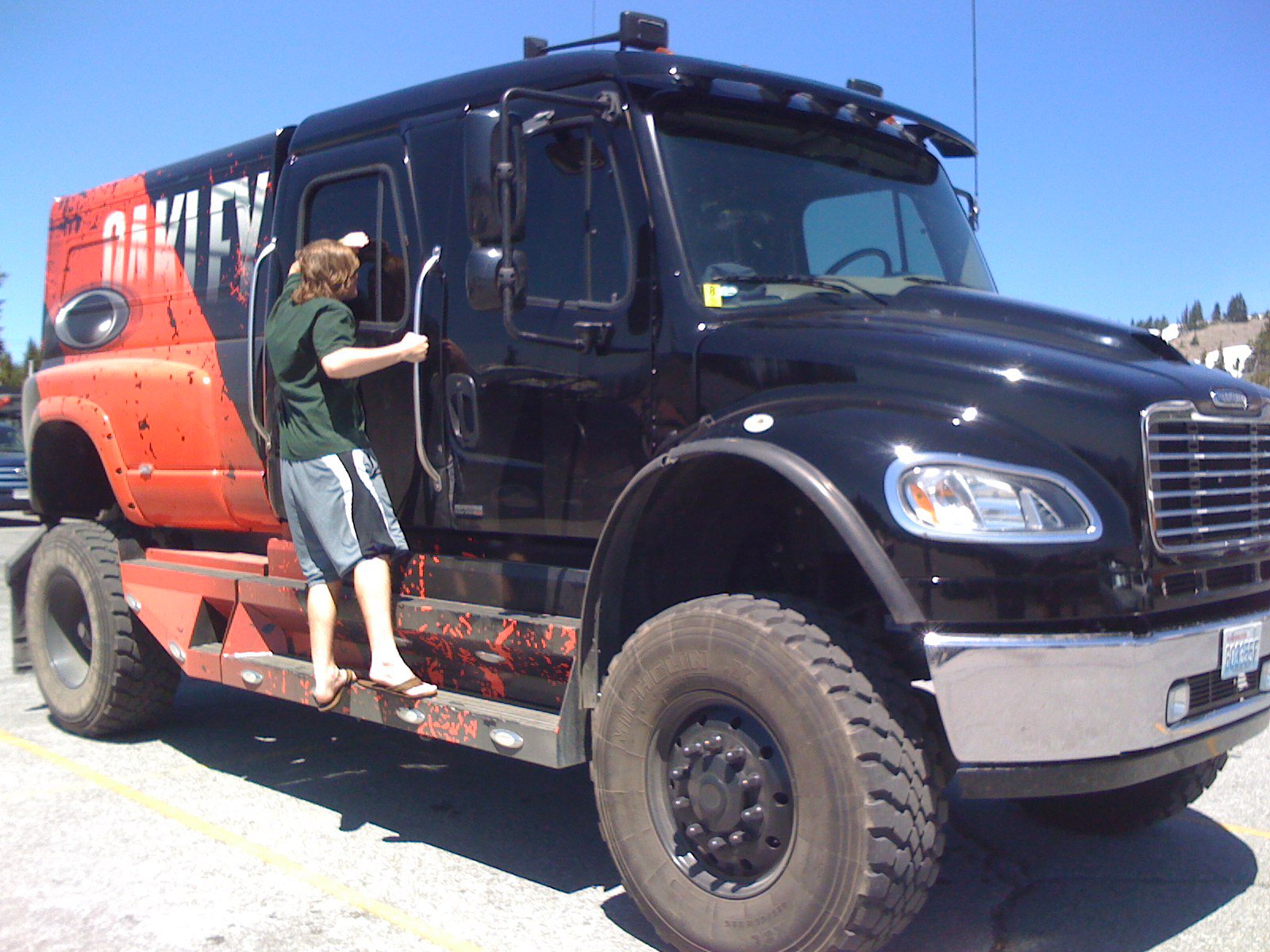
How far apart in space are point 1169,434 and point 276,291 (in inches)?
144

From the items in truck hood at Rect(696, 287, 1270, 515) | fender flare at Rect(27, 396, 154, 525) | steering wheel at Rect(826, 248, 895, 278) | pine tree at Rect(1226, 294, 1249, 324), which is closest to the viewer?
truck hood at Rect(696, 287, 1270, 515)

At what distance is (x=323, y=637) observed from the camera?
4.73 meters

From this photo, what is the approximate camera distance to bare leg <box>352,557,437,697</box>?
444cm

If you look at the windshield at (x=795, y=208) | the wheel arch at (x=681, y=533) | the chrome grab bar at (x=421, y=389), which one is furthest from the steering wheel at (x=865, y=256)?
the chrome grab bar at (x=421, y=389)

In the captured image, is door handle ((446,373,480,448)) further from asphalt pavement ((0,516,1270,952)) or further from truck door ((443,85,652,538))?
asphalt pavement ((0,516,1270,952))

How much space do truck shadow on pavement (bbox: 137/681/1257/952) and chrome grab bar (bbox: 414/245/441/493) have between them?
4.65 feet

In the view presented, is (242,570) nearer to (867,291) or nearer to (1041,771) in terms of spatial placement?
(867,291)

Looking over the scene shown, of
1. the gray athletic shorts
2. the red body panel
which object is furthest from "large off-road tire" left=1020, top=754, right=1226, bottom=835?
the red body panel

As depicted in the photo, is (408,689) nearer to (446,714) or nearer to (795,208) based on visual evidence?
(446,714)

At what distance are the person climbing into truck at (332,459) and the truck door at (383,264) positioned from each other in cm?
8

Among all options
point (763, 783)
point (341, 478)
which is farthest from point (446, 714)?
point (763, 783)

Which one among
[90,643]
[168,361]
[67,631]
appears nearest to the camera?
[168,361]

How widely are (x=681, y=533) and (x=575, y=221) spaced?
111 centimetres

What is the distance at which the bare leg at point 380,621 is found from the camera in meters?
4.44
